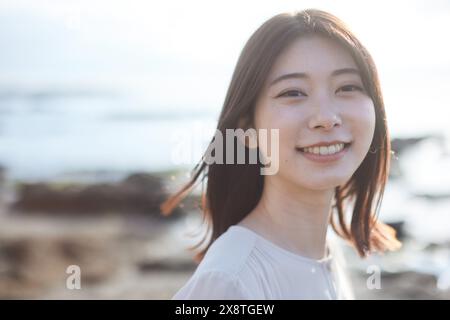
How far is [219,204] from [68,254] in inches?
242

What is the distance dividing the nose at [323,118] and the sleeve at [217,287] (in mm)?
563

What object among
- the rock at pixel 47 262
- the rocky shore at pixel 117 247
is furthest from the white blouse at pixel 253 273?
the rock at pixel 47 262

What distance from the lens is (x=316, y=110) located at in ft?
7.55

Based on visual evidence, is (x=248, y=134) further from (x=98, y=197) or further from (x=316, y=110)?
(x=98, y=197)

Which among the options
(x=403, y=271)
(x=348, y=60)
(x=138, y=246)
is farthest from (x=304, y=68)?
(x=138, y=246)

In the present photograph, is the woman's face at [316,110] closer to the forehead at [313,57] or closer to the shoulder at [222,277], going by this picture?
the forehead at [313,57]

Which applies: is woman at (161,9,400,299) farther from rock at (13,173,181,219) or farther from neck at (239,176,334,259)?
rock at (13,173,181,219)

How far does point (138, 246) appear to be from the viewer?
28.4 ft

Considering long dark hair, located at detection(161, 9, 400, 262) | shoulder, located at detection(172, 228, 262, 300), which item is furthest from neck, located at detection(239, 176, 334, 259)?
shoulder, located at detection(172, 228, 262, 300)

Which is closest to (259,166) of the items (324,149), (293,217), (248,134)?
(248,134)

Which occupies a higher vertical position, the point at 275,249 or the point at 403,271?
the point at 403,271

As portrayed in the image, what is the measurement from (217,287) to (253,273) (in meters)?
0.13

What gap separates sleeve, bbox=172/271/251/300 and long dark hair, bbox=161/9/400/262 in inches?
21.1
